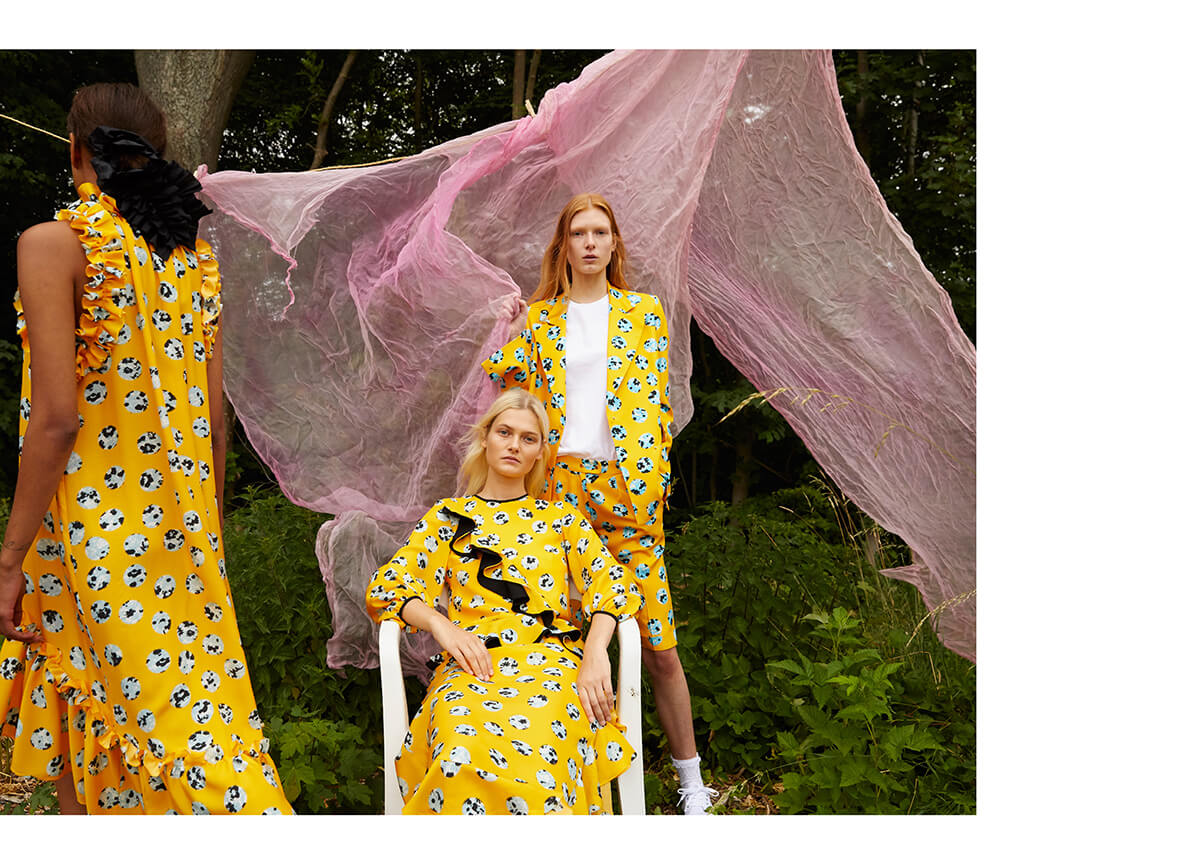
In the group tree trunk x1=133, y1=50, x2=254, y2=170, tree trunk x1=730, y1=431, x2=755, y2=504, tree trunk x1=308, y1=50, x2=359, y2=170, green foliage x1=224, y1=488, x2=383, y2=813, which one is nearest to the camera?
green foliage x1=224, y1=488, x2=383, y2=813

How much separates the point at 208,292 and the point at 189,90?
305 cm

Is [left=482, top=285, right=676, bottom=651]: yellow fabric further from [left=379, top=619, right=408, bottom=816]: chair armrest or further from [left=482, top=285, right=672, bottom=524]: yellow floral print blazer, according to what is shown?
[left=379, top=619, right=408, bottom=816]: chair armrest

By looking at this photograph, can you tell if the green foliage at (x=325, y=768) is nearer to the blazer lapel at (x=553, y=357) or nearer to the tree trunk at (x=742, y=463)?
the blazer lapel at (x=553, y=357)

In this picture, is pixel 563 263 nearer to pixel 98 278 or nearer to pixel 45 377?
pixel 98 278

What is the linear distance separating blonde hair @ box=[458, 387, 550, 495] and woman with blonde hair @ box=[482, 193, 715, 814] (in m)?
0.09

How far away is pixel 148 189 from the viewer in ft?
6.66

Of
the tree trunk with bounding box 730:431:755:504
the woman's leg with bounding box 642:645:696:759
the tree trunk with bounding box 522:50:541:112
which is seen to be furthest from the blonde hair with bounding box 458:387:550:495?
the tree trunk with bounding box 730:431:755:504

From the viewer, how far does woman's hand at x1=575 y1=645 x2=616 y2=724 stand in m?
2.23

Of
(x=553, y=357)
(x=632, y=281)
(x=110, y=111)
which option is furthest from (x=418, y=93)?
(x=110, y=111)

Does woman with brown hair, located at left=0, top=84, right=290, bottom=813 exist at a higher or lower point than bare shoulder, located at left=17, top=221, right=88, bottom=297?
lower

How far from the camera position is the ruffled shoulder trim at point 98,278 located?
1882 millimetres

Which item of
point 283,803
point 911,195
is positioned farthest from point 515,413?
point 911,195

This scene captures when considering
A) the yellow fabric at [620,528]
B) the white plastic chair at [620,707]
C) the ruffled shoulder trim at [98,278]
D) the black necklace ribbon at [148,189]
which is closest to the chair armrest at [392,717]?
the white plastic chair at [620,707]

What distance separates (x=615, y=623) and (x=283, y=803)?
86 cm
